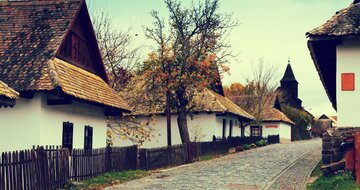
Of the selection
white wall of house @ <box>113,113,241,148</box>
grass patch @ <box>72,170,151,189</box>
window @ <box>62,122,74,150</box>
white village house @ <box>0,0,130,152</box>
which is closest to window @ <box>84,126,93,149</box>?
white village house @ <box>0,0,130,152</box>

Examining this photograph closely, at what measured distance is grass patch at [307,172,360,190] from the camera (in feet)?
40.1

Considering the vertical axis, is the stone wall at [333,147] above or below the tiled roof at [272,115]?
below

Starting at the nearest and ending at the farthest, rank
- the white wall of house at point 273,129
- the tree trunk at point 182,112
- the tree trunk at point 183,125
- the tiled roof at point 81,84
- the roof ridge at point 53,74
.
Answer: the roof ridge at point 53,74 < the tiled roof at point 81,84 < the tree trunk at point 182,112 < the tree trunk at point 183,125 < the white wall of house at point 273,129

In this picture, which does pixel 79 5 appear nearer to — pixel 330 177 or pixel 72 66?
pixel 72 66

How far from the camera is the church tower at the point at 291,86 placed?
90.1 meters

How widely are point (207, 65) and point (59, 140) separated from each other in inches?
552

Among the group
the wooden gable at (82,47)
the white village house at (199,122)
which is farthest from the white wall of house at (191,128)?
the wooden gable at (82,47)

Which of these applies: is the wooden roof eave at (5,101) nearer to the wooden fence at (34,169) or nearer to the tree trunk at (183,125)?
the wooden fence at (34,169)

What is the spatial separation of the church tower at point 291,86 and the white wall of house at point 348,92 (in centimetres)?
7373

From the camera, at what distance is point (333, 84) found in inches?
980

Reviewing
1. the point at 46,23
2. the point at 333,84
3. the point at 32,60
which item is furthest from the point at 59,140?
the point at 333,84

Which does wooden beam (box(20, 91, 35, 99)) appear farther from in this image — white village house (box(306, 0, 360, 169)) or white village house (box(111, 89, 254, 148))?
white village house (box(111, 89, 254, 148))

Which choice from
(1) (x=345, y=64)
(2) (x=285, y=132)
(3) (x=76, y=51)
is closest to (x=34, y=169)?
(3) (x=76, y=51)

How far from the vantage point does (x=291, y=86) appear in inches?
3679
